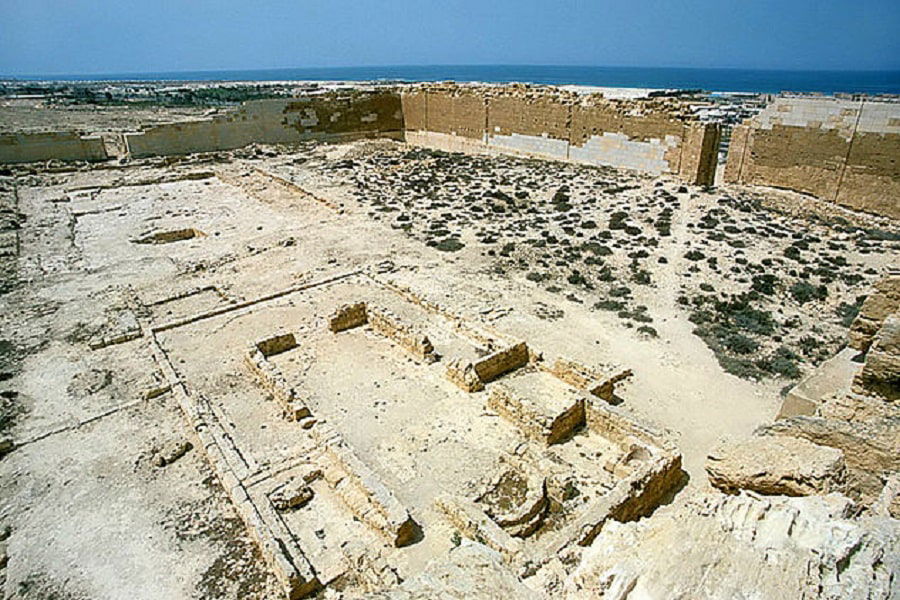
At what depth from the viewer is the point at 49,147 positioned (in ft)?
98.8

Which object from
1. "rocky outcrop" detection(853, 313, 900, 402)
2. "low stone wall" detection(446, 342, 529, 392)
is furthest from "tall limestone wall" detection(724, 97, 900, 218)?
"low stone wall" detection(446, 342, 529, 392)

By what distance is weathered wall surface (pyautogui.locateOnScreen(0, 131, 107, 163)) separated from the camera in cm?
2927

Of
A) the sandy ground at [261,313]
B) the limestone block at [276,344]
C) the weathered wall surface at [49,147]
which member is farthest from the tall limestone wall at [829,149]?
the weathered wall surface at [49,147]

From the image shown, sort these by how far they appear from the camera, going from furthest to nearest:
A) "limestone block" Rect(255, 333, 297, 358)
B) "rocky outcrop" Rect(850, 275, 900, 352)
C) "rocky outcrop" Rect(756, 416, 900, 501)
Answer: "limestone block" Rect(255, 333, 297, 358) < "rocky outcrop" Rect(850, 275, 900, 352) < "rocky outcrop" Rect(756, 416, 900, 501)

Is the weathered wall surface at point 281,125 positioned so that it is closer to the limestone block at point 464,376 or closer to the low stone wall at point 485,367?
the limestone block at point 464,376

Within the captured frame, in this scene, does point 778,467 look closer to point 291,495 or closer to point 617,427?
point 617,427

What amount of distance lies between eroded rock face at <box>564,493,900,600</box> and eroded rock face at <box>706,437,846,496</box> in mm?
1003

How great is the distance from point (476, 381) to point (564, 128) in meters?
22.4

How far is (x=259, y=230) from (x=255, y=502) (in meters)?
14.6

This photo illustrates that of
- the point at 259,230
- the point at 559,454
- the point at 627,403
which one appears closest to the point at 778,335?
the point at 627,403

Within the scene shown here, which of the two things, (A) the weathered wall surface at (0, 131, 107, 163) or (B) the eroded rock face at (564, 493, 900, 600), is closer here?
(B) the eroded rock face at (564, 493, 900, 600)

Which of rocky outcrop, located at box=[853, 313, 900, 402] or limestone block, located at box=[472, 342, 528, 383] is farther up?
rocky outcrop, located at box=[853, 313, 900, 402]

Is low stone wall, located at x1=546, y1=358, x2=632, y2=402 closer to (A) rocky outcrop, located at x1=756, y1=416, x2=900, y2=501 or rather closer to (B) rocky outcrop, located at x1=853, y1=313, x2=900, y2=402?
(A) rocky outcrop, located at x1=756, y1=416, x2=900, y2=501

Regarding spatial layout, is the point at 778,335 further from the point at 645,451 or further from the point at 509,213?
the point at 509,213
